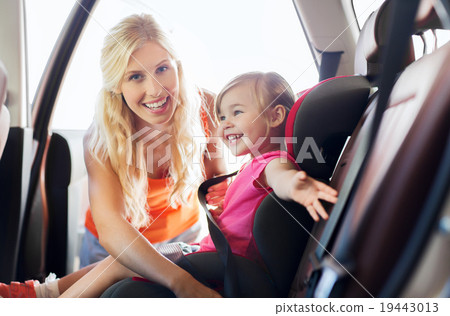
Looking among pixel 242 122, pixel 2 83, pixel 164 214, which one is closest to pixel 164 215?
pixel 164 214

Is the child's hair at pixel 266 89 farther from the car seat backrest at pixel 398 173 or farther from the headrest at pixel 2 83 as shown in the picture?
the headrest at pixel 2 83

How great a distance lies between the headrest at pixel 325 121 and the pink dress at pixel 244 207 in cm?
3

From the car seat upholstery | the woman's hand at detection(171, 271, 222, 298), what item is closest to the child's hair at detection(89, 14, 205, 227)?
the woman's hand at detection(171, 271, 222, 298)

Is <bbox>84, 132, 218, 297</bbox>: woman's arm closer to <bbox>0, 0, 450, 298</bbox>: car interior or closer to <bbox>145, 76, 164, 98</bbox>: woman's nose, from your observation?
<bbox>0, 0, 450, 298</bbox>: car interior

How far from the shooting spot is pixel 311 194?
50 centimetres

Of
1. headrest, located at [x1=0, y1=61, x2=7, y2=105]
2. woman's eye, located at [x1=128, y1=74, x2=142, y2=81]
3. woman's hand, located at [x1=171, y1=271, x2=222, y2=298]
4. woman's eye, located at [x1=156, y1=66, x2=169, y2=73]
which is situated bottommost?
woman's hand, located at [x1=171, y1=271, x2=222, y2=298]

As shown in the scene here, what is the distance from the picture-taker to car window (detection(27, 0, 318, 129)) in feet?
1.97

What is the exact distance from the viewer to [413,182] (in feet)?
1.35

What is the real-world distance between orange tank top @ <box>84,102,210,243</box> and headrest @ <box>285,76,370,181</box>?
0.69 feet

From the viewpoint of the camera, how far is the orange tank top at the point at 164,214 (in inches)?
25.2

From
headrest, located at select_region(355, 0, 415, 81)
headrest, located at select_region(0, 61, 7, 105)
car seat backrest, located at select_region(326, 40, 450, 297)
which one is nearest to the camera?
car seat backrest, located at select_region(326, 40, 450, 297)

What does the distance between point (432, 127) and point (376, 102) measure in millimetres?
116

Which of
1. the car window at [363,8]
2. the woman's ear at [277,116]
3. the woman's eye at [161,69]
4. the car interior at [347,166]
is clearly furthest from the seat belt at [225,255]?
the car window at [363,8]
